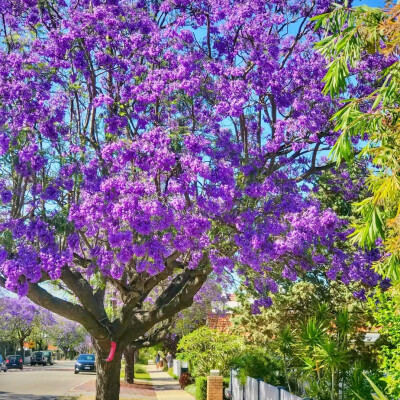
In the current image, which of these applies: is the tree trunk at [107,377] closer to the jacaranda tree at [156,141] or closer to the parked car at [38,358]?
the jacaranda tree at [156,141]

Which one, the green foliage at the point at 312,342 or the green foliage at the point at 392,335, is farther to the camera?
the green foliage at the point at 312,342

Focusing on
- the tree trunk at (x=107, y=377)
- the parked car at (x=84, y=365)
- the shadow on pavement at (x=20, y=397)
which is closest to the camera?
the tree trunk at (x=107, y=377)

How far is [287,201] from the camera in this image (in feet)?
44.9

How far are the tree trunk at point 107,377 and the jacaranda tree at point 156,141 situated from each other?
5.64 ft

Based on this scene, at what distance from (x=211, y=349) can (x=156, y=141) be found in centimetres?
1236

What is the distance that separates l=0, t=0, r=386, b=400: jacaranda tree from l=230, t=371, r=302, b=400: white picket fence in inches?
108

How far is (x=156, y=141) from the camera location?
12.7 metres

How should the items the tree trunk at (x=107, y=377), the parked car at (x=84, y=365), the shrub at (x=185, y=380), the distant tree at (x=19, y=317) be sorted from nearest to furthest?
the tree trunk at (x=107, y=377) → the shrub at (x=185, y=380) → the parked car at (x=84, y=365) → the distant tree at (x=19, y=317)

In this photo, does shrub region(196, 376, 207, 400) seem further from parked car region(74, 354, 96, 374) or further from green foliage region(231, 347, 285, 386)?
parked car region(74, 354, 96, 374)

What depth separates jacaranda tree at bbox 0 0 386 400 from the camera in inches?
506

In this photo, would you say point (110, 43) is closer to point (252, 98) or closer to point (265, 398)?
point (252, 98)

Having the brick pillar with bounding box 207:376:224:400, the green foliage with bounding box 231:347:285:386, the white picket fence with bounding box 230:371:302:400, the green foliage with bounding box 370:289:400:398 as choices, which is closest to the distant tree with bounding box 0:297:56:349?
the white picket fence with bounding box 230:371:302:400

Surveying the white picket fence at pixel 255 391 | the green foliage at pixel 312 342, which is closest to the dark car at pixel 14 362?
the green foliage at pixel 312 342

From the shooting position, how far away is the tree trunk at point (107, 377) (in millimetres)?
17312
